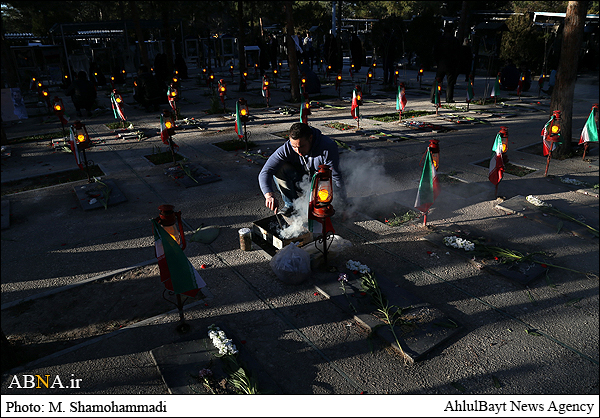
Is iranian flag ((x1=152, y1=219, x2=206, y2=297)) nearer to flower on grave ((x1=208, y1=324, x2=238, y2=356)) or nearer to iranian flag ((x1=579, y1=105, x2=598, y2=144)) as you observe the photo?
flower on grave ((x1=208, y1=324, x2=238, y2=356))

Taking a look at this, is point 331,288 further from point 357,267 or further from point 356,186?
point 356,186

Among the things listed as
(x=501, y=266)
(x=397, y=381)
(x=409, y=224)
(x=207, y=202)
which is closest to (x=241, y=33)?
(x=207, y=202)

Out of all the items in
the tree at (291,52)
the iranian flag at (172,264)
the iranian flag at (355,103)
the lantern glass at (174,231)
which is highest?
the tree at (291,52)

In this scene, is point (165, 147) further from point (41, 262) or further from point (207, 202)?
point (41, 262)

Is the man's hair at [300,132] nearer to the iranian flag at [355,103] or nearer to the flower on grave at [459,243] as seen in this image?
the flower on grave at [459,243]

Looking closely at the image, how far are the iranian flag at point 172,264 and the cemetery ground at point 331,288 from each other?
1.85ft

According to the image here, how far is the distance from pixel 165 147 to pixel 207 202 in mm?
4739

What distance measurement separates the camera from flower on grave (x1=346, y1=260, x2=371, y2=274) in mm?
4898

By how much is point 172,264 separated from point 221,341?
875mm

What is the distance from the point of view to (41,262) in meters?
5.58

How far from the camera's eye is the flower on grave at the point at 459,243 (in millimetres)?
5387

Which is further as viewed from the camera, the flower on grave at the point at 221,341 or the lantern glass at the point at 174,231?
the lantern glass at the point at 174,231

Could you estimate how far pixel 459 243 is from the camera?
549 cm

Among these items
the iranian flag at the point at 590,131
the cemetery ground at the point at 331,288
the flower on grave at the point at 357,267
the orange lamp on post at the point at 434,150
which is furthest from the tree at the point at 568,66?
the flower on grave at the point at 357,267
